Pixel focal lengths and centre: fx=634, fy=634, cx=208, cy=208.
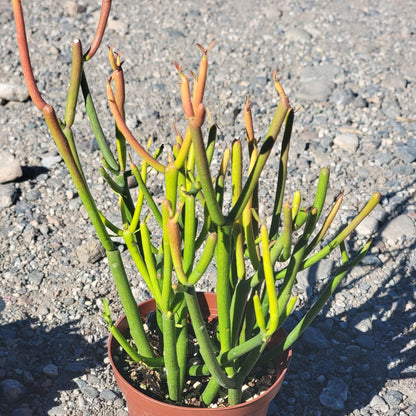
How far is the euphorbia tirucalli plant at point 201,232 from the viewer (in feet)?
4.02

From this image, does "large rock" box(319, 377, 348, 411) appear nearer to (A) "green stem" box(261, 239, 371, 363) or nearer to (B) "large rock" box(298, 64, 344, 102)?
(A) "green stem" box(261, 239, 371, 363)

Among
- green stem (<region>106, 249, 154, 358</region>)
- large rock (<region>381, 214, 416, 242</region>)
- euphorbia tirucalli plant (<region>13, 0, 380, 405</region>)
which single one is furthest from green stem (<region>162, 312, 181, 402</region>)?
large rock (<region>381, 214, 416, 242</region>)

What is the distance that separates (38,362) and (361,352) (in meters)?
1.09

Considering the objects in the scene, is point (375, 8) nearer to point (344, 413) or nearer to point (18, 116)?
point (18, 116)

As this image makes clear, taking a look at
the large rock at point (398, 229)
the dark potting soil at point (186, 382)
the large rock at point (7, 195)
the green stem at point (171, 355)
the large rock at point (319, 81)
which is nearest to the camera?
the green stem at point (171, 355)

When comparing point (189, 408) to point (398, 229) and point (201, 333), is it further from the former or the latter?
Answer: point (398, 229)

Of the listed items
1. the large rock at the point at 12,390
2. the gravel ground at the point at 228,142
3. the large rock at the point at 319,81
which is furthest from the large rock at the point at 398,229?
the large rock at the point at 12,390

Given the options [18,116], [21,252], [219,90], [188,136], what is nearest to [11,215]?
[21,252]

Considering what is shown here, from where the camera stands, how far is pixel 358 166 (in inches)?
121

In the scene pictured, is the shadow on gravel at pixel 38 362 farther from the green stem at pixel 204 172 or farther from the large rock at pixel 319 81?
the large rock at pixel 319 81

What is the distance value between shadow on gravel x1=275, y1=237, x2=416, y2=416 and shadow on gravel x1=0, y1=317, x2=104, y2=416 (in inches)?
26.6

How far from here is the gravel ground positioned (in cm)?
207

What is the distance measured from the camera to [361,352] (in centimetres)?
218

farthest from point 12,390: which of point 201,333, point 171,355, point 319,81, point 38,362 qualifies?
point 319,81
